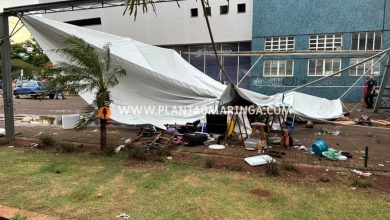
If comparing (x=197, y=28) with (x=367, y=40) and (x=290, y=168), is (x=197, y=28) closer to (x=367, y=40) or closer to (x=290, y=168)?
(x=367, y=40)

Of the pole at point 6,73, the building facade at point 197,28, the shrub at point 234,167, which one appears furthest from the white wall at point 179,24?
the shrub at point 234,167

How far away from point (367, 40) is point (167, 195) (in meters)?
21.4

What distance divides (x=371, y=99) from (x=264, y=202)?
1507cm

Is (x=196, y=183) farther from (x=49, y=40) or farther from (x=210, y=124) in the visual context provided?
(x=49, y=40)

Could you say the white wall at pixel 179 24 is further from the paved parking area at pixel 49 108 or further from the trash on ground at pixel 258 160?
the trash on ground at pixel 258 160

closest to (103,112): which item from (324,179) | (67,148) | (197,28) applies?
(67,148)

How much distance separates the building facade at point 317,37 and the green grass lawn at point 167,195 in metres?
18.2

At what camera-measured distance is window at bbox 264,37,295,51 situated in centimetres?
2328

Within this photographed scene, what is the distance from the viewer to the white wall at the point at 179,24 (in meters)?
24.6

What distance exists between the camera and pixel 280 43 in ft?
77.4

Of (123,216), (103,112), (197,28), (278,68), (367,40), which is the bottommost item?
(123,216)

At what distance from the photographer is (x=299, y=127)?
1109cm

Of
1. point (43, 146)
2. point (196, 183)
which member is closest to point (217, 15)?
point (43, 146)

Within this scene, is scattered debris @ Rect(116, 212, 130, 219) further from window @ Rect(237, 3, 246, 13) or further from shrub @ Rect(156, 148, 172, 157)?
window @ Rect(237, 3, 246, 13)
